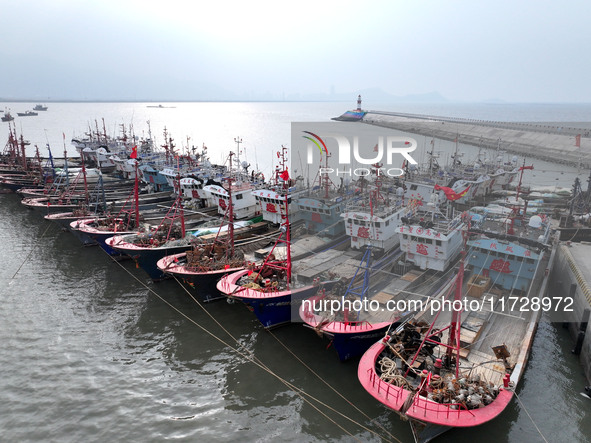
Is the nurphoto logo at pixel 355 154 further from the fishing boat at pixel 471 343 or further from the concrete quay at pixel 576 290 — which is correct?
the concrete quay at pixel 576 290

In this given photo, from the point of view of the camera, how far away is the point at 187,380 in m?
19.3

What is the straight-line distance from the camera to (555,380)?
61.7 feet

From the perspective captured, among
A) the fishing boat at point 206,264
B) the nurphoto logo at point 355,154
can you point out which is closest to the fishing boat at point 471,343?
the fishing boat at point 206,264

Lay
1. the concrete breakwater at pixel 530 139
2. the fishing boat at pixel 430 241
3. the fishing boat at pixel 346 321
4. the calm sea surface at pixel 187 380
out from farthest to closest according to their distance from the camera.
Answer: the concrete breakwater at pixel 530 139
the fishing boat at pixel 430 241
the fishing boat at pixel 346 321
the calm sea surface at pixel 187 380

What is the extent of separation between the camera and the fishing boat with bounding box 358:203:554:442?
1385 centimetres

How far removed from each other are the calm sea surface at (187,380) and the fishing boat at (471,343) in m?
2.21

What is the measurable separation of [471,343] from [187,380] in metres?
13.6

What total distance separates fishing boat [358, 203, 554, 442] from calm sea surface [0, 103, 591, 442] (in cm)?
221

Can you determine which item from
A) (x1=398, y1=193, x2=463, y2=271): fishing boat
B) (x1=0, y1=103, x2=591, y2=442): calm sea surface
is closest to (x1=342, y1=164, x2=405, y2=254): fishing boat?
(x1=398, y1=193, x2=463, y2=271): fishing boat

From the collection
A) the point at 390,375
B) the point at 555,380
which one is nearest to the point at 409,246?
the point at 555,380

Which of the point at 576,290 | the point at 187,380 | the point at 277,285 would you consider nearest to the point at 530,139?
the point at 576,290

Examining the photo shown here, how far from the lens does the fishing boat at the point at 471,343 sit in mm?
13852

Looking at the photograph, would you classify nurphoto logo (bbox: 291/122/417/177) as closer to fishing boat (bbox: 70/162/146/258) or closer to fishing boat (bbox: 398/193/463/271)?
fishing boat (bbox: 398/193/463/271)

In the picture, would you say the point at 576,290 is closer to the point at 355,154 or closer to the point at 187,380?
the point at 187,380
